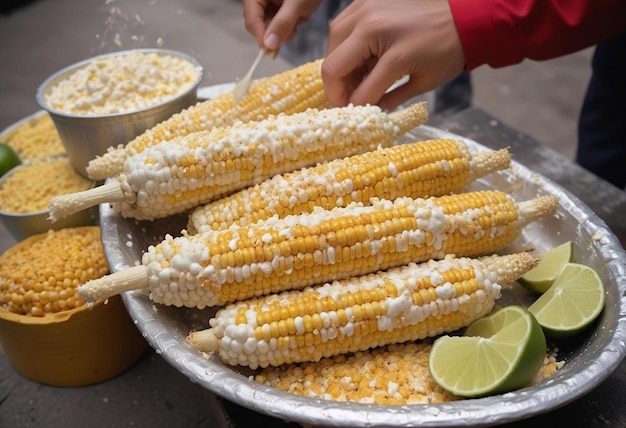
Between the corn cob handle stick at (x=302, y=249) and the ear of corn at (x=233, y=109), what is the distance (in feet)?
1.17

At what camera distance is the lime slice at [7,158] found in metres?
1.64

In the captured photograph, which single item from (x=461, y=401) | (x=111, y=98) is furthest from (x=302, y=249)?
(x=111, y=98)

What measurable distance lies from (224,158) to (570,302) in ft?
2.47

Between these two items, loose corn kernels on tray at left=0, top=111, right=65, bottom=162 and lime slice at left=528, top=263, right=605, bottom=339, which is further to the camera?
loose corn kernels on tray at left=0, top=111, right=65, bottom=162

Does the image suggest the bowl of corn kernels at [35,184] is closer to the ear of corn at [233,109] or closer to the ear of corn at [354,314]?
the ear of corn at [233,109]

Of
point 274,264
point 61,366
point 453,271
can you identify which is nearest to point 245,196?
point 274,264

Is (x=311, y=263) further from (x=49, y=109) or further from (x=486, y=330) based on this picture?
(x=49, y=109)

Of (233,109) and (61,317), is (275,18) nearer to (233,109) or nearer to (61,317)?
(233,109)

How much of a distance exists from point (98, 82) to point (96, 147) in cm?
20

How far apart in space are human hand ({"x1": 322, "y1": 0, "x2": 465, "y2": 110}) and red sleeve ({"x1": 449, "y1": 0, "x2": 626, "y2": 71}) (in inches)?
1.4

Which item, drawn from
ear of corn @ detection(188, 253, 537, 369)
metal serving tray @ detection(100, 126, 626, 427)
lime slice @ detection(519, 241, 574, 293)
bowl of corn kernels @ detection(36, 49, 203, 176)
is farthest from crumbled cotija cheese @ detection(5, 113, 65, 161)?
lime slice @ detection(519, 241, 574, 293)

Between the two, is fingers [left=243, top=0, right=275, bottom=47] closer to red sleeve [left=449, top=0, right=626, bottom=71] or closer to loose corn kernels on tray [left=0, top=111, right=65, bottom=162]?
red sleeve [left=449, top=0, right=626, bottom=71]

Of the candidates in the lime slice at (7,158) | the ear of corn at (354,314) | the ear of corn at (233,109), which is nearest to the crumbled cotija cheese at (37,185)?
the lime slice at (7,158)

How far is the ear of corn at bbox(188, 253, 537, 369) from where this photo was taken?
96cm
